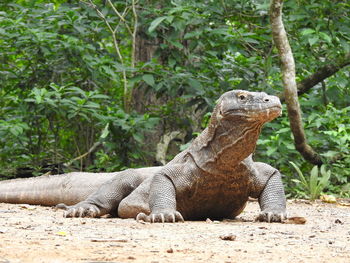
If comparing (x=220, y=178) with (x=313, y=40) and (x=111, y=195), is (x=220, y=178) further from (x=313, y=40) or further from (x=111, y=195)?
(x=313, y=40)

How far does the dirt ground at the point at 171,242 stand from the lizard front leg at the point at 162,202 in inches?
4.4

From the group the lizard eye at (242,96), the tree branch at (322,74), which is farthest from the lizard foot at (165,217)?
A: the tree branch at (322,74)

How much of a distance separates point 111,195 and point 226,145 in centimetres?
130

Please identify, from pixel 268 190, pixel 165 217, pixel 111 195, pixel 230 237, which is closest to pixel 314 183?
pixel 268 190

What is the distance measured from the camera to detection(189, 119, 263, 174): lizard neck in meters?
4.02

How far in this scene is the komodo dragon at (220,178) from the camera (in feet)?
13.1

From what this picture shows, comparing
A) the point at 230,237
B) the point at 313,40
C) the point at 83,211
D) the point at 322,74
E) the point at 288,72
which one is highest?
the point at 313,40

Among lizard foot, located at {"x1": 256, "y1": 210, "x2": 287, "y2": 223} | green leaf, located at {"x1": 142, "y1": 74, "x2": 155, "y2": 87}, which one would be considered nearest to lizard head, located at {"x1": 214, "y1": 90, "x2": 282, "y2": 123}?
lizard foot, located at {"x1": 256, "y1": 210, "x2": 287, "y2": 223}

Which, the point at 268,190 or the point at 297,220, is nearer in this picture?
the point at 297,220

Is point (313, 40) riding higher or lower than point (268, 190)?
higher

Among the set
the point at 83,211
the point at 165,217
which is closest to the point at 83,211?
the point at 83,211

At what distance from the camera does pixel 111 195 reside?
5.01m

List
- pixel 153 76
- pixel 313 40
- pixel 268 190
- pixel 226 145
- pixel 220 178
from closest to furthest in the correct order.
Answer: pixel 226 145 < pixel 220 178 < pixel 268 190 < pixel 313 40 < pixel 153 76

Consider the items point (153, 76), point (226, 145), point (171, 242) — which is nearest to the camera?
point (171, 242)
